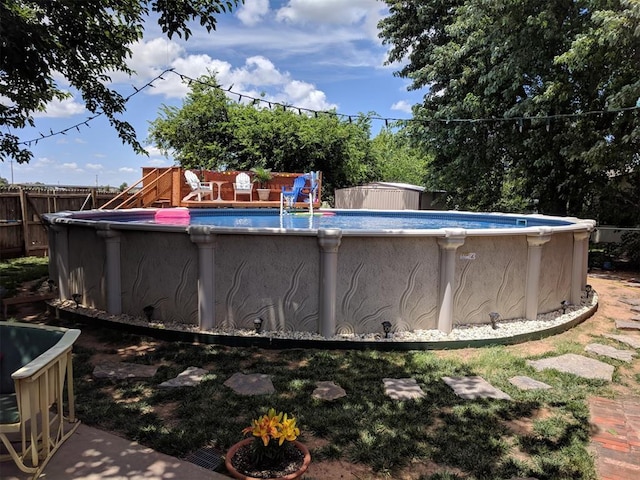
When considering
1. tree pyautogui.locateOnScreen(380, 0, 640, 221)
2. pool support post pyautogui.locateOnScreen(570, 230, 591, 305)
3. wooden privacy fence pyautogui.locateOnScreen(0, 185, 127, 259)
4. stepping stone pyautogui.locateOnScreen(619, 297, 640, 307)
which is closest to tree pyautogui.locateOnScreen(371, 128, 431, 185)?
tree pyautogui.locateOnScreen(380, 0, 640, 221)

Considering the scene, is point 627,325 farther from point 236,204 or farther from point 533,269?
point 236,204

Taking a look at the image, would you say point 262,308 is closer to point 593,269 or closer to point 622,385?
point 622,385

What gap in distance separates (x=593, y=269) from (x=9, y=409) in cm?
1332

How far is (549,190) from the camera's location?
1458 cm

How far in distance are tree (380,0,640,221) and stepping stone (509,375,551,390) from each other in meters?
8.23

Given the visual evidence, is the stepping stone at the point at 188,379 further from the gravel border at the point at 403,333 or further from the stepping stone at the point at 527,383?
the stepping stone at the point at 527,383

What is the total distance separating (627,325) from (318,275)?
15.0 ft

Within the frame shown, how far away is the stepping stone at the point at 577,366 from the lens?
4.52 m

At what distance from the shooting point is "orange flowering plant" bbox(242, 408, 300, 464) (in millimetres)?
2525

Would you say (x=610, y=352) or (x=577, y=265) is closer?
(x=610, y=352)

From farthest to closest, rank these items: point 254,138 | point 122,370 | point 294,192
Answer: point 254,138 → point 294,192 → point 122,370

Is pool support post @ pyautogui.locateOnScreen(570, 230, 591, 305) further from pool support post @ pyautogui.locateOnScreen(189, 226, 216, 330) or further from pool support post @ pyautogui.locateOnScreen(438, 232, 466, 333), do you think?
pool support post @ pyautogui.locateOnScreen(189, 226, 216, 330)

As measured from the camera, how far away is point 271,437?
257cm

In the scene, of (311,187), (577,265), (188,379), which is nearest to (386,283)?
(188,379)
